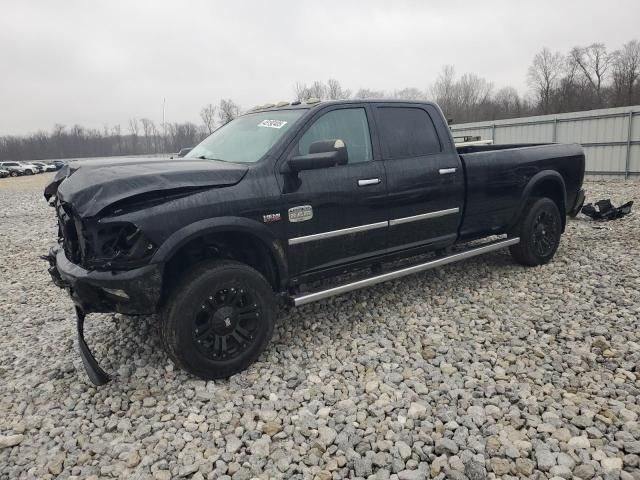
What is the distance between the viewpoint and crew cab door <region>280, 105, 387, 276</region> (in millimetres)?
3666

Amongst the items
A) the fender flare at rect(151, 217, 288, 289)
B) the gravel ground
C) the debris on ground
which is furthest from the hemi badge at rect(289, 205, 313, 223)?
the debris on ground

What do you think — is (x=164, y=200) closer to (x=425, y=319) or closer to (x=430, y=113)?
(x=425, y=319)

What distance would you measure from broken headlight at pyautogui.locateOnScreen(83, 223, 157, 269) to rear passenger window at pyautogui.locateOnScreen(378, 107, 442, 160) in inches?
89.2

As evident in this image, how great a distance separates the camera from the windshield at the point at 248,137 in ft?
12.5

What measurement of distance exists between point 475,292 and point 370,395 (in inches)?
91.7

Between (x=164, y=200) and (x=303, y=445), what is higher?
(x=164, y=200)

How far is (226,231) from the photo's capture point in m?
3.35

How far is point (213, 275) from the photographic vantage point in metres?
3.22

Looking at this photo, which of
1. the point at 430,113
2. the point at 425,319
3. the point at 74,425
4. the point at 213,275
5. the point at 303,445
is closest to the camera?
the point at 303,445

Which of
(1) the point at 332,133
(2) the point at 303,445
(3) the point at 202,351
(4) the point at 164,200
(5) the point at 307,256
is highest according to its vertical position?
(1) the point at 332,133

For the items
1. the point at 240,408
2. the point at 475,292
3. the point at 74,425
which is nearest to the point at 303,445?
the point at 240,408

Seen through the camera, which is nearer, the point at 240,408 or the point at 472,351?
the point at 240,408

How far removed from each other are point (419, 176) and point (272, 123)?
1458 mm

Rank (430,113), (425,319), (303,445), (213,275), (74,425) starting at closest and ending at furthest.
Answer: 1. (303,445)
2. (74,425)
3. (213,275)
4. (425,319)
5. (430,113)
